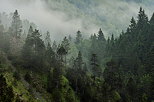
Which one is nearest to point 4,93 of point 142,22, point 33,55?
point 33,55

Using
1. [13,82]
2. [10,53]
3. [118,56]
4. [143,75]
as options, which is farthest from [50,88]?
[118,56]

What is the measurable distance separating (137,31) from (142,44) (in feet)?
56.6

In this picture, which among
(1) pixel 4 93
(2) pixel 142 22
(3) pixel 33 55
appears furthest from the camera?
(2) pixel 142 22

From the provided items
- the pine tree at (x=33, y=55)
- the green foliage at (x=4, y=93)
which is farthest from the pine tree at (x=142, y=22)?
the green foliage at (x=4, y=93)

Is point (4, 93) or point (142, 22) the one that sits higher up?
point (142, 22)

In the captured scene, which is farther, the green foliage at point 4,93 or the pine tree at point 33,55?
the pine tree at point 33,55

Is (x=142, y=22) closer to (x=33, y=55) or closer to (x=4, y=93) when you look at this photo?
(x=33, y=55)

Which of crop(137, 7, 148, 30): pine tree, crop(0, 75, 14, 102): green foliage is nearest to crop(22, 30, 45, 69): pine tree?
crop(0, 75, 14, 102): green foliage

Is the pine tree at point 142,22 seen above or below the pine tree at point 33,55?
above

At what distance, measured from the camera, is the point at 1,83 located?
193 ft

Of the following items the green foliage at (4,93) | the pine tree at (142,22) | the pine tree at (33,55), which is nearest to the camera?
the green foliage at (4,93)

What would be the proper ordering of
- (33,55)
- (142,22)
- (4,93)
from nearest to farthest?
(4,93)
(33,55)
(142,22)

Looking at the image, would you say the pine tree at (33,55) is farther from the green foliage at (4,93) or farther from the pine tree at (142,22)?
the pine tree at (142,22)

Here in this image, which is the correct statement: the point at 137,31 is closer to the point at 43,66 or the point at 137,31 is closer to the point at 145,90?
the point at 145,90
